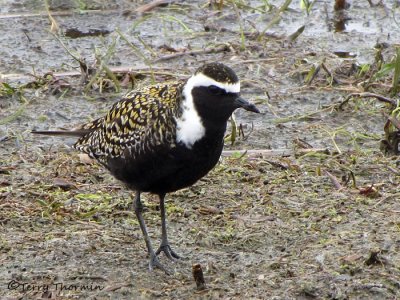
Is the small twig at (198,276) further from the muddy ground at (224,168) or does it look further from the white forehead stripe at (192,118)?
the white forehead stripe at (192,118)

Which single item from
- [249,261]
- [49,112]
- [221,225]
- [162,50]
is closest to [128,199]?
[221,225]

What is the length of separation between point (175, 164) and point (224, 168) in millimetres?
1823

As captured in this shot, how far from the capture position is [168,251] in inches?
264

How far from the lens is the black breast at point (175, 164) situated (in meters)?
6.19

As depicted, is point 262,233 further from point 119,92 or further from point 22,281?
point 119,92

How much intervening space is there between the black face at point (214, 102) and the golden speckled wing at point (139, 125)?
16cm

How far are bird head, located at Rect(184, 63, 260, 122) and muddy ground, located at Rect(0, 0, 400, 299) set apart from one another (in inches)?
39.5

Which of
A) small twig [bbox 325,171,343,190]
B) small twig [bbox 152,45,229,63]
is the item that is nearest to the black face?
small twig [bbox 325,171,343,190]

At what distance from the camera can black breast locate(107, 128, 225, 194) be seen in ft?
20.3

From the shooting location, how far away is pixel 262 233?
6.96 metres

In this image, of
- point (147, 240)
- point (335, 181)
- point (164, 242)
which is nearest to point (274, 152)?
point (335, 181)

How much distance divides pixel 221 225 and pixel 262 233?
0.33m

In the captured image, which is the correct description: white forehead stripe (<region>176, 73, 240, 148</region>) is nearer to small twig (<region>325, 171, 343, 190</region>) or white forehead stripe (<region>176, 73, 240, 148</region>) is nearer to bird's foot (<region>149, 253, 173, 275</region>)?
bird's foot (<region>149, 253, 173, 275</region>)

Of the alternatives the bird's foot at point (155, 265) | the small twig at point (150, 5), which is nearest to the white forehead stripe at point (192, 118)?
the bird's foot at point (155, 265)
